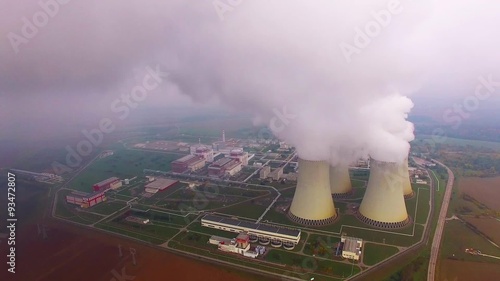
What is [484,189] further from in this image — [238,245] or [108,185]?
[108,185]

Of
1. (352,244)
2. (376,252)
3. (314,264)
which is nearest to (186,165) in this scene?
(314,264)

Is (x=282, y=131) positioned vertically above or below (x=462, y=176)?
above

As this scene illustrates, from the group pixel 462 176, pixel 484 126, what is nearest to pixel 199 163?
pixel 462 176

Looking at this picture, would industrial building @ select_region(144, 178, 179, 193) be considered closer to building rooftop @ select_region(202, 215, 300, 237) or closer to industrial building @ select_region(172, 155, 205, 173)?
industrial building @ select_region(172, 155, 205, 173)

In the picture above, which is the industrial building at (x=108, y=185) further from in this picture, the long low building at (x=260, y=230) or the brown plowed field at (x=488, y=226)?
the brown plowed field at (x=488, y=226)

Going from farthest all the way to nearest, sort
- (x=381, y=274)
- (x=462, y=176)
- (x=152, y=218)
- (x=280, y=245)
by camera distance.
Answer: (x=462, y=176) → (x=152, y=218) → (x=280, y=245) → (x=381, y=274)

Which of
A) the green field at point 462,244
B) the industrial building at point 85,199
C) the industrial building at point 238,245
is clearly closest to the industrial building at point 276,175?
the industrial building at point 238,245

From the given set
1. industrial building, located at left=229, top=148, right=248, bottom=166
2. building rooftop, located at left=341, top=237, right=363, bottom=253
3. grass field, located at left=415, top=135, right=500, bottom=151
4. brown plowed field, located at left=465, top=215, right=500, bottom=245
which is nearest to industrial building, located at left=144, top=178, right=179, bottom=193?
industrial building, located at left=229, top=148, right=248, bottom=166

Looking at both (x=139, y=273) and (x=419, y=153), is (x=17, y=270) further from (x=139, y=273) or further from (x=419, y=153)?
(x=419, y=153)
